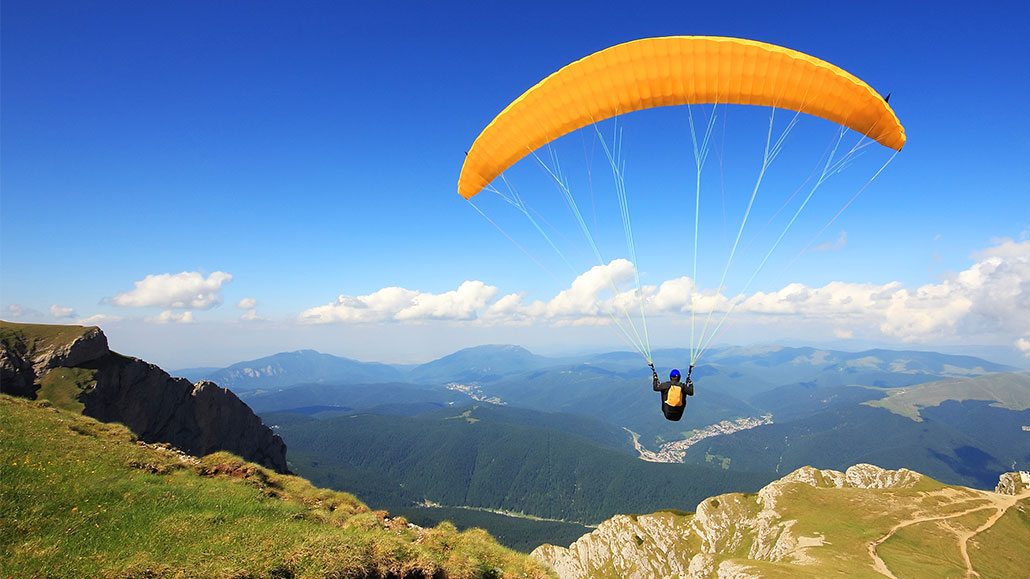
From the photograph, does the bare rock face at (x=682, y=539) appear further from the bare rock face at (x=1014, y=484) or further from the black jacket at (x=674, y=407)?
the black jacket at (x=674, y=407)

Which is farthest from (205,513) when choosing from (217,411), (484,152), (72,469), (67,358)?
(217,411)

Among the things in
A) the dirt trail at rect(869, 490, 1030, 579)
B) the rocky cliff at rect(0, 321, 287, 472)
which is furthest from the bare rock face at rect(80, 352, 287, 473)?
the dirt trail at rect(869, 490, 1030, 579)

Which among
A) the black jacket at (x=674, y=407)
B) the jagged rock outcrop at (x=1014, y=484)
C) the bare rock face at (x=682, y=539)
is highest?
the black jacket at (x=674, y=407)

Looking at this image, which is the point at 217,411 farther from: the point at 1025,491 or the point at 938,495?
the point at 1025,491

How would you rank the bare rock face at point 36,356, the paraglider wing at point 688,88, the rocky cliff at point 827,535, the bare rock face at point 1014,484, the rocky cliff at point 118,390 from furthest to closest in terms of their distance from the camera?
1. the bare rock face at point 1014,484
2. the rocky cliff at point 118,390
3. the bare rock face at point 36,356
4. the rocky cliff at point 827,535
5. the paraglider wing at point 688,88

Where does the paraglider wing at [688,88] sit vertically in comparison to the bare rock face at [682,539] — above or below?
above

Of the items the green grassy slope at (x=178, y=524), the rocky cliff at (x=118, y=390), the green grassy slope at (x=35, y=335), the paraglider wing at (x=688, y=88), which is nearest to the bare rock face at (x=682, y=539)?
the green grassy slope at (x=178, y=524)

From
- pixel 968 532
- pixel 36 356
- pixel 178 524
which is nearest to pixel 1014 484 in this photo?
pixel 968 532

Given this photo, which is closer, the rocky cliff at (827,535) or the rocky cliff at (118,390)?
the rocky cliff at (827,535)
